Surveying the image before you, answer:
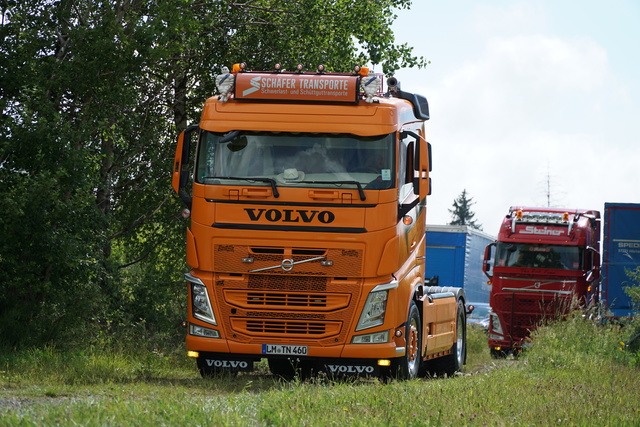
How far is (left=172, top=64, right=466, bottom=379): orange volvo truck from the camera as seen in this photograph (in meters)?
11.8

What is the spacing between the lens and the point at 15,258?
1477cm

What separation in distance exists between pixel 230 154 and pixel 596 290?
1625cm

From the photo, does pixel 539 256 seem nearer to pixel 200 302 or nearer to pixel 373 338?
pixel 373 338

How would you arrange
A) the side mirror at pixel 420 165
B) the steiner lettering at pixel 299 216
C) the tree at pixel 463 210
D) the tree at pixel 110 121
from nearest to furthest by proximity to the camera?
the steiner lettering at pixel 299 216 → the side mirror at pixel 420 165 → the tree at pixel 110 121 → the tree at pixel 463 210

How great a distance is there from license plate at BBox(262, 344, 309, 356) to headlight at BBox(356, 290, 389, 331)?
2.23 ft

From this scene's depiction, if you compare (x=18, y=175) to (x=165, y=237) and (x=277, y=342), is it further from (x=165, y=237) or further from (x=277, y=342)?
(x=165, y=237)

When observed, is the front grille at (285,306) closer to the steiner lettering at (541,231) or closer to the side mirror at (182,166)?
the side mirror at (182,166)

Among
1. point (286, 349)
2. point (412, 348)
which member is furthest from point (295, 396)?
point (412, 348)

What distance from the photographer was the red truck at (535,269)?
962 inches

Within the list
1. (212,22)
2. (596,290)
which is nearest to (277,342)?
(212,22)

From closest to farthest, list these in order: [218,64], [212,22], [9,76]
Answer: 1. [9,76]
2. [212,22]
3. [218,64]

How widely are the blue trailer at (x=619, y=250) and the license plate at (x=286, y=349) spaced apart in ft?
47.0

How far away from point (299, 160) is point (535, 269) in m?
13.9

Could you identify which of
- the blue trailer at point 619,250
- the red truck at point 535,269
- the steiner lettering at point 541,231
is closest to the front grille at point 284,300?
the red truck at point 535,269
